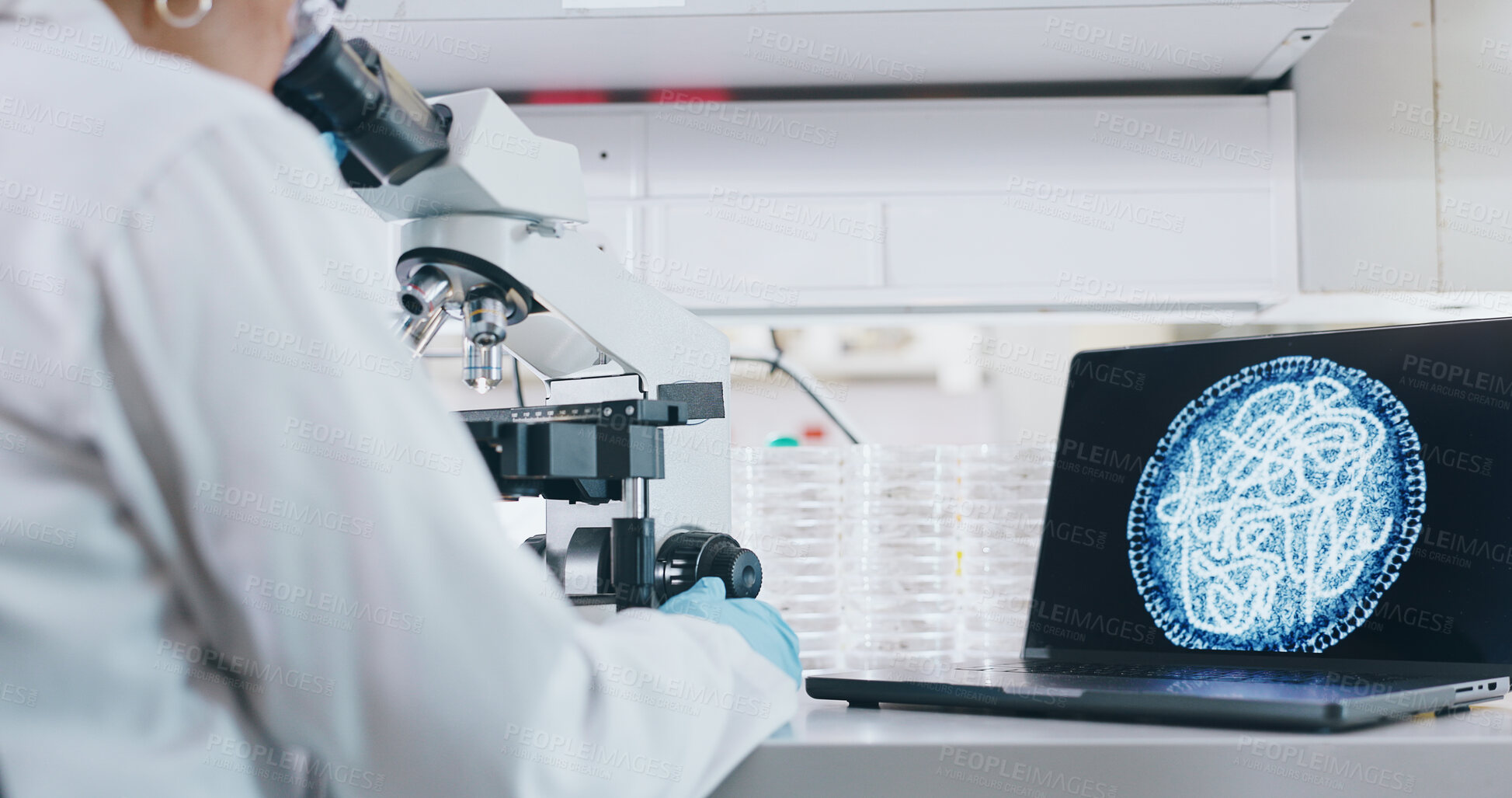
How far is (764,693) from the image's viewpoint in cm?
60

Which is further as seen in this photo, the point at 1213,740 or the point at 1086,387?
the point at 1086,387

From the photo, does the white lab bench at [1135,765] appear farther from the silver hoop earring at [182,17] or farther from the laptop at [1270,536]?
the silver hoop earring at [182,17]

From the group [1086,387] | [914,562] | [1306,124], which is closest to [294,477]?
[1086,387]

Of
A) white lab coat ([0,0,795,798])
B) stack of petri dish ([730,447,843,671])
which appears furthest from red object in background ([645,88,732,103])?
white lab coat ([0,0,795,798])

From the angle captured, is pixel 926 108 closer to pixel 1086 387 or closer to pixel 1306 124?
pixel 1306 124

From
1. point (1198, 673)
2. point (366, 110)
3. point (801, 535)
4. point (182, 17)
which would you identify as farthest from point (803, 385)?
point (182, 17)

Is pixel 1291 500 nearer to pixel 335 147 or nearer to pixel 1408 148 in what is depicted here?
pixel 335 147

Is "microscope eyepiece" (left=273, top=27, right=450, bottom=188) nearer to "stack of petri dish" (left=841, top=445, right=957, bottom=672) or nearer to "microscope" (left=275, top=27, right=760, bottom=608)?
"microscope" (left=275, top=27, right=760, bottom=608)

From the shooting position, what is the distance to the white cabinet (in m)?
1.51

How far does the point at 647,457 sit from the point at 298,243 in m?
0.41

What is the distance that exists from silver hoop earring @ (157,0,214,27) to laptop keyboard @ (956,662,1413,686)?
27.0 inches

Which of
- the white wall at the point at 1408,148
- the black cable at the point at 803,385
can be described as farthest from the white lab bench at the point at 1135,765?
the white wall at the point at 1408,148

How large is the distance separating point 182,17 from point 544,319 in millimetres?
382

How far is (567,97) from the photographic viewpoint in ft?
5.33
